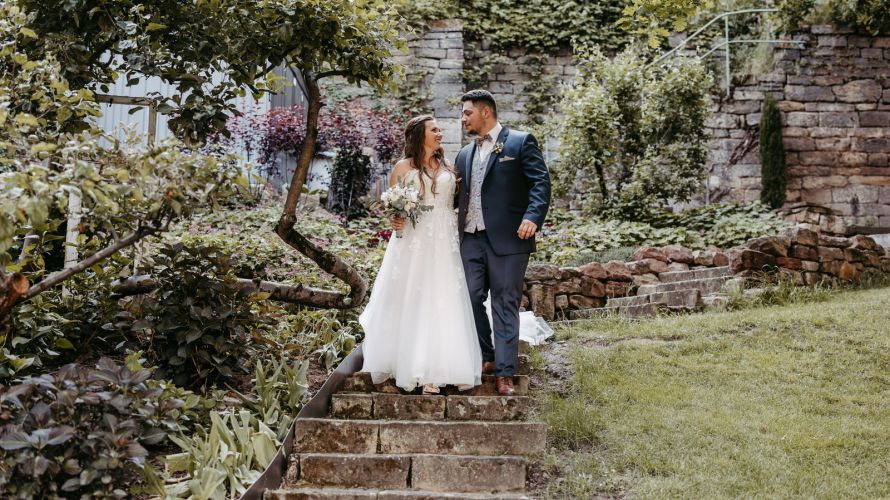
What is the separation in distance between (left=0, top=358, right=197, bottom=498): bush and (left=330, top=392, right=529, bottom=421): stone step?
131 cm

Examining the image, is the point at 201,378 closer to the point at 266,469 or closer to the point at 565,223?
the point at 266,469

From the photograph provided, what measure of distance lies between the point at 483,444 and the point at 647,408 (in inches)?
45.7

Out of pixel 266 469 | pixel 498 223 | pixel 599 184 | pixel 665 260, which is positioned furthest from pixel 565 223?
pixel 266 469

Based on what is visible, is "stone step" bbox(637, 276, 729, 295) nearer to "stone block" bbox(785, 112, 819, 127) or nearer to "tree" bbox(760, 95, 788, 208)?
"tree" bbox(760, 95, 788, 208)

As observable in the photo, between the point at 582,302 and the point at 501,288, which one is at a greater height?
the point at 501,288

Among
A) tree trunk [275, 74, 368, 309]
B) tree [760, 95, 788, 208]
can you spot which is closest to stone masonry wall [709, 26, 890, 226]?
tree [760, 95, 788, 208]

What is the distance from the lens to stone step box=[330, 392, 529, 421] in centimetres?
455

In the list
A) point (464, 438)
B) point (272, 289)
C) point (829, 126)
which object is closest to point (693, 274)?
point (272, 289)

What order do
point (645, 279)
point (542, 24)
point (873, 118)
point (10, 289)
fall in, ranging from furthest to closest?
1. point (542, 24)
2. point (873, 118)
3. point (645, 279)
4. point (10, 289)

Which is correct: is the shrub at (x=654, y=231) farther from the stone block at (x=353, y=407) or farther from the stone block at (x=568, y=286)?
the stone block at (x=353, y=407)

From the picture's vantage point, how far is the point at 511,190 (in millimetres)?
4781

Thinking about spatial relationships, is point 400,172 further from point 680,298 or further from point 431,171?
point 680,298

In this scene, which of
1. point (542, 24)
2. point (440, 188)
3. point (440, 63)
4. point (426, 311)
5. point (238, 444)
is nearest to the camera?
point (238, 444)

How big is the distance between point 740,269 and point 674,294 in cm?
97
